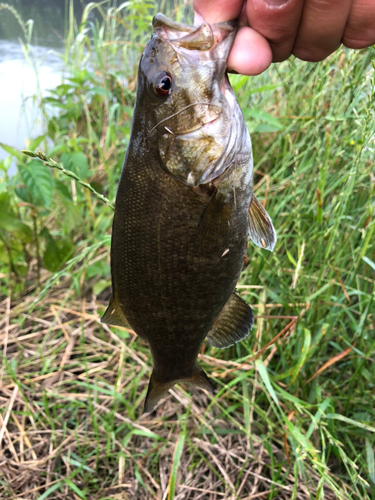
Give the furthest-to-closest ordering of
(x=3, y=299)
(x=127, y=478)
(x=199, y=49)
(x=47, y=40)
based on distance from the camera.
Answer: (x=47, y=40)
(x=3, y=299)
(x=127, y=478)
(x=199, y=49)

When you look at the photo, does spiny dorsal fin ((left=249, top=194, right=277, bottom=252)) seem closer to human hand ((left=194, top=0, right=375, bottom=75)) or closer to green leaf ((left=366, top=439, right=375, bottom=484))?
human hand ((left=194, top=0, right=375, bottom=75))

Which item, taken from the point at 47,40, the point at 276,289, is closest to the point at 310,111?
the point at 276,289

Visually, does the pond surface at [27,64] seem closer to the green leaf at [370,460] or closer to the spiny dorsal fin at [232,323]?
the spiny dorsal fin at [232,323]

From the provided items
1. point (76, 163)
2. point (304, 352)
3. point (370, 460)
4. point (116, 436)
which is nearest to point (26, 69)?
point (76, 163)

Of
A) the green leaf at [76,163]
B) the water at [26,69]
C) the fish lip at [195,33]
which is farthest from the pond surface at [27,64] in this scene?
the fish lip at [195,33]

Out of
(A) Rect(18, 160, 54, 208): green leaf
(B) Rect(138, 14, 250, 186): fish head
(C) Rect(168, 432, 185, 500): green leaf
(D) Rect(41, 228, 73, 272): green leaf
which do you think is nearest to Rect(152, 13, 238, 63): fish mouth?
(B) Rect(138, 14, 250, 186): fish head

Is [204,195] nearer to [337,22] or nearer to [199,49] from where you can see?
[199,49]

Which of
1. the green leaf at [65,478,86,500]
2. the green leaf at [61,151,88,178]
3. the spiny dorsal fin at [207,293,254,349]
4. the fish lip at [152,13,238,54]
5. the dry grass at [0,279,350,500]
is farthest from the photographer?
the green leaf at [61,151,88,178]
